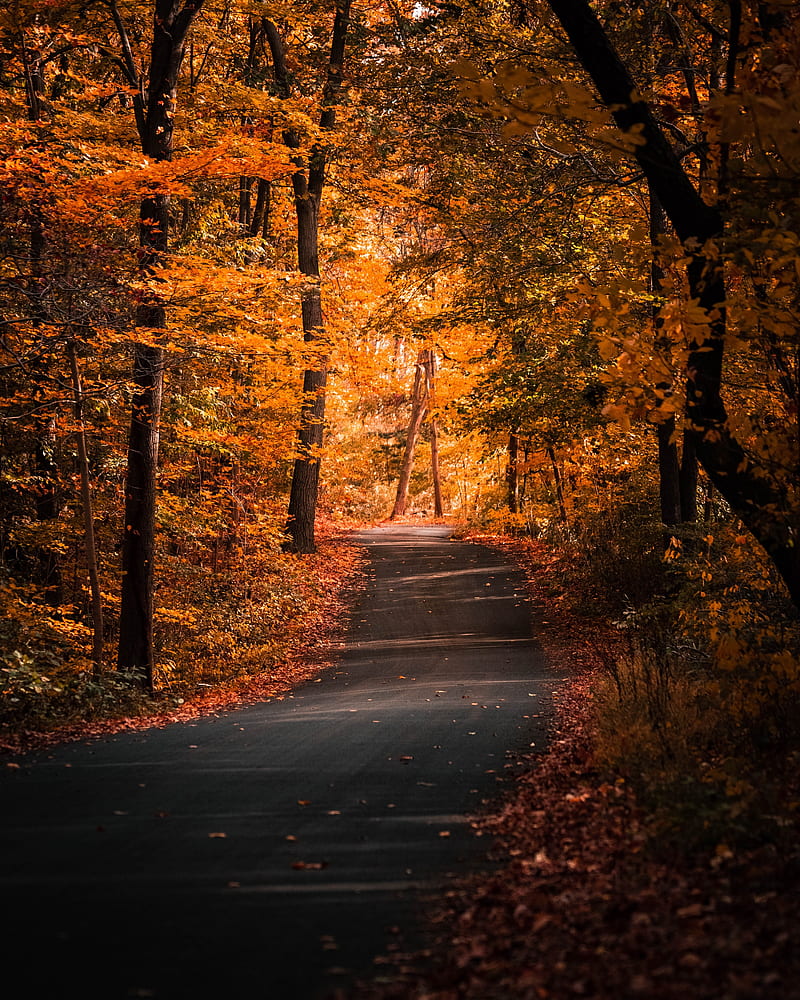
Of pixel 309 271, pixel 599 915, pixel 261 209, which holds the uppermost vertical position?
pixel 261 209

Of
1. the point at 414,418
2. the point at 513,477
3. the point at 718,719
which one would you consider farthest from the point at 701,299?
the point at 414,418

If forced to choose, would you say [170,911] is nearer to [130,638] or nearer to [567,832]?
[567,832]

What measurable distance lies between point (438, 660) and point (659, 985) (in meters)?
11.0

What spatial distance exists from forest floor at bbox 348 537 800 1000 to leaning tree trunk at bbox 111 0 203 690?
7835 mm

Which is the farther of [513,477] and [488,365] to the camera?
[513,477]

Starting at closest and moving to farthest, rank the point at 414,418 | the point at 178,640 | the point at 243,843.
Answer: the point at 243,843, the point at 178,640, the point at 414,418

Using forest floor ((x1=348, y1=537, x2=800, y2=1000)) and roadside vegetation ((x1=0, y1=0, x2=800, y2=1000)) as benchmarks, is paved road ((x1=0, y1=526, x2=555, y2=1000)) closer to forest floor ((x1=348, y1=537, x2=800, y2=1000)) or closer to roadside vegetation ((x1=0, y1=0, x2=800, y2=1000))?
forest floor ((x1=348, y1=537, x2=800, y2=1000))

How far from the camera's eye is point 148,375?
12039 mm

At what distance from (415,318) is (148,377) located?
12.5m

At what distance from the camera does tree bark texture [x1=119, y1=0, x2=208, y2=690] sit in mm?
11719

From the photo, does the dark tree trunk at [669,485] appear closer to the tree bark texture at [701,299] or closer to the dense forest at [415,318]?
the dense forest at [415,318]

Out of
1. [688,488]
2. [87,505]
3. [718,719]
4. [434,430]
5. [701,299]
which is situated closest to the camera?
[701,299]

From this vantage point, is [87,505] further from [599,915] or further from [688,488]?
[599,915]

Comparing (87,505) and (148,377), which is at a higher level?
(148,377)
